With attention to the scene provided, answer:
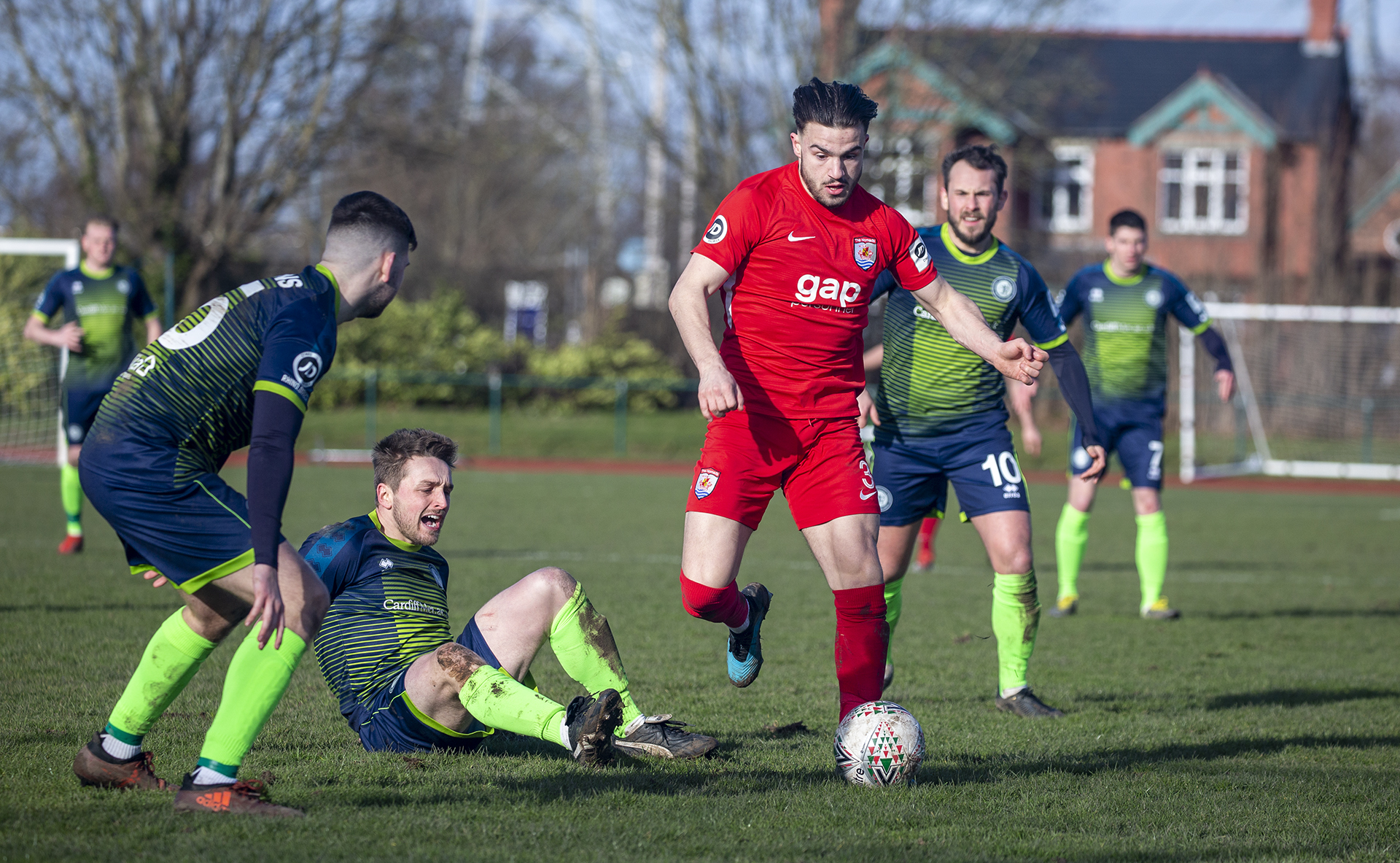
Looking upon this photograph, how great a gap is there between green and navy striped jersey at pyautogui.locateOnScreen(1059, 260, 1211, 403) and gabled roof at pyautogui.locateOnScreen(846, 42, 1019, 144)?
17342 millimetres

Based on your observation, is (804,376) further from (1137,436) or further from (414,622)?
(1137,436)

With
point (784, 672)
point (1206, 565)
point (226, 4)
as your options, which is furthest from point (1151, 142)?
point (784, 672)

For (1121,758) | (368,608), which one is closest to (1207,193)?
(1121,758)

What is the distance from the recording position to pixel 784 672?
21.2 feet

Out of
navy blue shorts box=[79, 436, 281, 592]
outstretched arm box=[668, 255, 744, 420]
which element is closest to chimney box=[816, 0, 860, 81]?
outstretched arm box=[668, 255, 744, 420]

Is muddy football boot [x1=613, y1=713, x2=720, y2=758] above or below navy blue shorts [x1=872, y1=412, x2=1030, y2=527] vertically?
below

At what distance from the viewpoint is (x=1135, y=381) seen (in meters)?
8.92

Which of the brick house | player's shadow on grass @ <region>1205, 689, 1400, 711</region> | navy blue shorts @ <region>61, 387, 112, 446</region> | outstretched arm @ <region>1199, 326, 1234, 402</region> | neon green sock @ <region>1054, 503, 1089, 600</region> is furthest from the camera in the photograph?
the brick house

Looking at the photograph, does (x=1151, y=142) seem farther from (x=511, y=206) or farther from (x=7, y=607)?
(x=7, y=607)

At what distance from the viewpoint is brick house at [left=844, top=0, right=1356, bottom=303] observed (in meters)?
26.1

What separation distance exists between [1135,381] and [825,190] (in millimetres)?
5189

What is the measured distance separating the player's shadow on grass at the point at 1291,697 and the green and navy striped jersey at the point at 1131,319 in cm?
296

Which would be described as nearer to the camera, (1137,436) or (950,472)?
(950,472)

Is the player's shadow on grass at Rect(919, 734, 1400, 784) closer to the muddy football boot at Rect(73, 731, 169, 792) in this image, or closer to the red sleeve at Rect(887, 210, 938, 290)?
the red sleeve at Rect(887, 210, 938, 290)
